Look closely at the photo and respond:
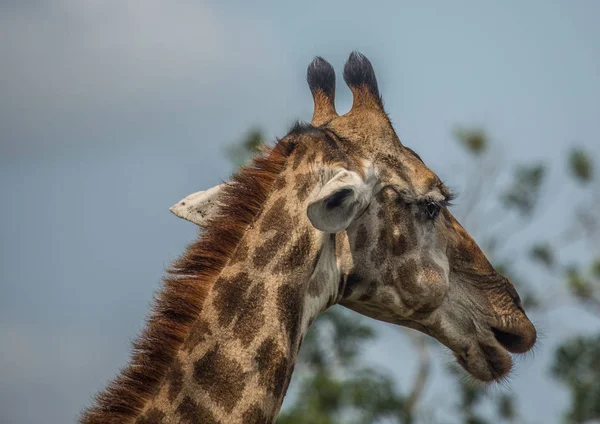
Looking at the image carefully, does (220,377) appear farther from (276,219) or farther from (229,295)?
(276,219)

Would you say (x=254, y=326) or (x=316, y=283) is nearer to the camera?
(x=254, y=326)

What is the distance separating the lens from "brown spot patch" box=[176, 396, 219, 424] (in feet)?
22.0

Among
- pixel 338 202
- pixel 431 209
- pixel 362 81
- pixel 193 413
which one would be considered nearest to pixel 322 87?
pixel 362 81

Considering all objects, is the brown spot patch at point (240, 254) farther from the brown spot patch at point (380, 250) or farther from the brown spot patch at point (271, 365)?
the brown spot patch at point (380, 250)

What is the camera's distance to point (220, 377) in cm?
684

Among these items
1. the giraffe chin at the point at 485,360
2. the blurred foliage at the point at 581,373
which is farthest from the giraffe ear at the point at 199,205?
the blurred foliage at the point at 581,373

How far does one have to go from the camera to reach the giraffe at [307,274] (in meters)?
6.83

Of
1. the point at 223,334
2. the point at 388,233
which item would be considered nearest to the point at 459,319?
the point at 388,233

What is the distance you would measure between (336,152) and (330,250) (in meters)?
0.69

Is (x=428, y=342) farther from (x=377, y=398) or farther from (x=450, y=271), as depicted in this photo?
(x=450, y=271)

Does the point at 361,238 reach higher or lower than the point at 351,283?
higher

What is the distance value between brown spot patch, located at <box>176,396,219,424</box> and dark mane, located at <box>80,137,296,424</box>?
0.22 metres

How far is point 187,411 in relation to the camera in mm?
6707

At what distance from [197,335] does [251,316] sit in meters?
0.37
